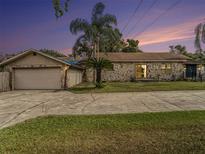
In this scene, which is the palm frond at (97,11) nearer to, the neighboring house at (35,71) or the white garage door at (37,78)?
the neighboring house at (35,71)

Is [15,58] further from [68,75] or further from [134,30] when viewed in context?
[134,30]

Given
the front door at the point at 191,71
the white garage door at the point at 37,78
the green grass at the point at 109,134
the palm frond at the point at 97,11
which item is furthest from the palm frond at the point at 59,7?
the front door at the point at 191,71

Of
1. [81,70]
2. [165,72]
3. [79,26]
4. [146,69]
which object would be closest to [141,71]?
[146,69]

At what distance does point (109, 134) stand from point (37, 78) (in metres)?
13.8

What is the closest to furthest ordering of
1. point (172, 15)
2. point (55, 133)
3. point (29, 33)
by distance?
point (55, 133), point (172, 15), point (29, 33)

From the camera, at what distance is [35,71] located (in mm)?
17141

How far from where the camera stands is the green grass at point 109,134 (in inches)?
156

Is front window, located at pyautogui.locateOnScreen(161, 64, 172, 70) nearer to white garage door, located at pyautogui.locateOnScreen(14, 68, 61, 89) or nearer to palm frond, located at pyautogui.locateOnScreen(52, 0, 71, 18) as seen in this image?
white garage door, located at pyautogui.locateOnScreen(14, 68, 61, 89)

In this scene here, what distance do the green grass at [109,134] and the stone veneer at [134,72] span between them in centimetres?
1689

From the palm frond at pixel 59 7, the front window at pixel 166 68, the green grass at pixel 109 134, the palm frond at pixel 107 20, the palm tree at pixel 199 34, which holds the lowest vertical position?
the green grass at pixel 109 134

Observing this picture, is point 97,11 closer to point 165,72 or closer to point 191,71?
point 165,72

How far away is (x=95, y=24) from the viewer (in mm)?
20125

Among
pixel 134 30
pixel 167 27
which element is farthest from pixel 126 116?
pixel 134 30

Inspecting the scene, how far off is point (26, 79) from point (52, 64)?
2.84 meters
